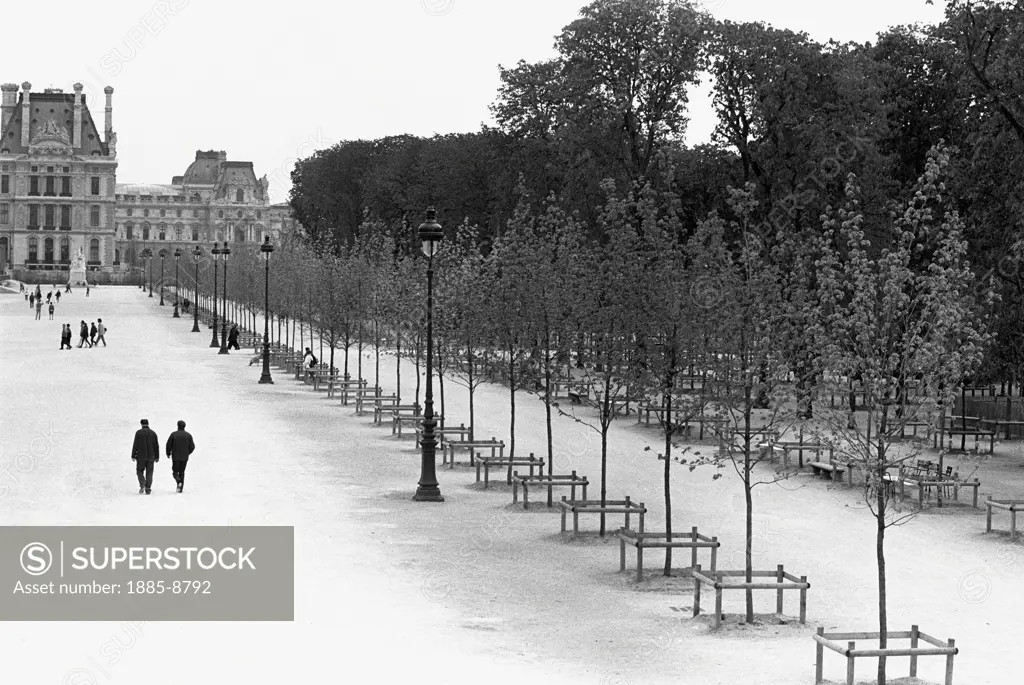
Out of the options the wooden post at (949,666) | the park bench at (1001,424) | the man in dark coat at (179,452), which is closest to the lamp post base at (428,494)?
the man in dark coat at (179,452)

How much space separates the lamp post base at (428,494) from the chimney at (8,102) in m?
166

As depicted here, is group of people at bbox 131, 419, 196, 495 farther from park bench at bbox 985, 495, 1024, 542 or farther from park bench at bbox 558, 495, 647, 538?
park bench at bbox 985, 495, 1024, 542

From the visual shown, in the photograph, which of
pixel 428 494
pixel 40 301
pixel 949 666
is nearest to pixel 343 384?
pixel 428 494

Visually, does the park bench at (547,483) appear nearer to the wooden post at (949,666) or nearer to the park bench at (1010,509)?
the park bench at (1010,509)

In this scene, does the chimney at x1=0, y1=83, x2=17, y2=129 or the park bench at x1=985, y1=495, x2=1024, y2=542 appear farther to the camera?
the chimney at x1=0, y1=83, x2=17, y2=129

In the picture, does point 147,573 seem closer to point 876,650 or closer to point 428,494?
point 428,494

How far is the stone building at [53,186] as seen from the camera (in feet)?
600

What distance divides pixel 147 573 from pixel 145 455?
7.10 meters

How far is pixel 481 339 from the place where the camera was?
36781 millimetres

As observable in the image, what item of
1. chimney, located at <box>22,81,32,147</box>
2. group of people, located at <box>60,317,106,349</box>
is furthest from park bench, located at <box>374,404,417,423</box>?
chimney, located at <box>22,81,32,147</box>

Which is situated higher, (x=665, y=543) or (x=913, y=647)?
(x=665, y=543)

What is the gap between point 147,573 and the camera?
1977cm

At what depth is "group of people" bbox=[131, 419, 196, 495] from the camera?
26.5m

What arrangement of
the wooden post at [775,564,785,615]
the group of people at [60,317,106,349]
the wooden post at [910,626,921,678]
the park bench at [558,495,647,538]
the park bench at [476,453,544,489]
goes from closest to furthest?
the wooden post at [910,626,921,678], the wooden post at [775,564,785,615], the park bench at [558,495,647,538], the park bench at [476,453,544,489], the group of people at [60,317,106,349]
